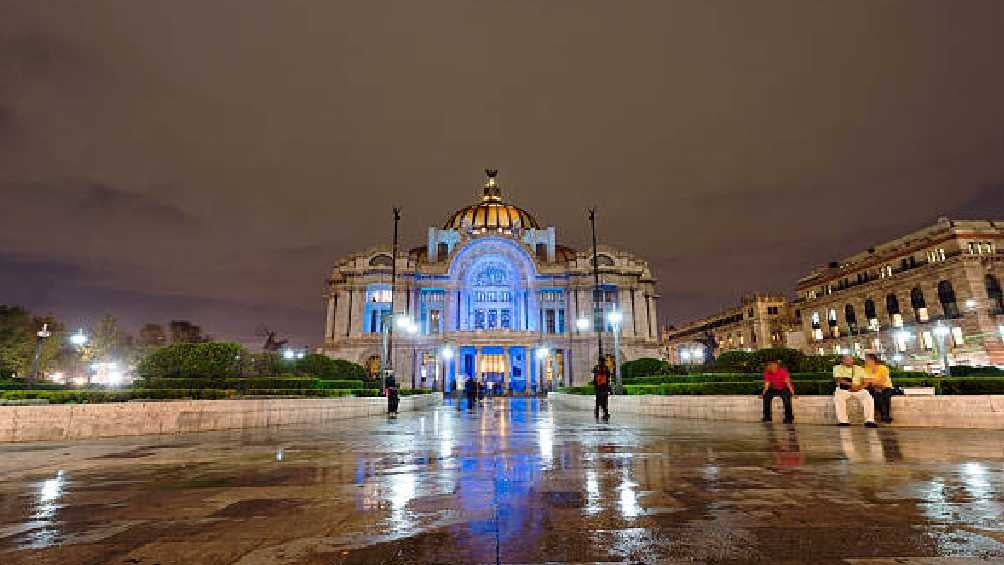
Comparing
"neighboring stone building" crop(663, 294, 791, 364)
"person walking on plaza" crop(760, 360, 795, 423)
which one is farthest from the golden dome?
"person walking on plaza" crop(760, 360, 795, 423)

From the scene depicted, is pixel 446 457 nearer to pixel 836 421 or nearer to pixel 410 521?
pixel 410 521

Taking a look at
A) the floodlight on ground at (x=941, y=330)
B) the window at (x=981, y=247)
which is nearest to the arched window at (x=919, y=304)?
the floodlight on ground at (x=941, y=330)

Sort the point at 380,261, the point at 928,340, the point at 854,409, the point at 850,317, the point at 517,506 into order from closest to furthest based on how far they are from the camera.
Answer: the point at 517,506 → the point at 854,409 → the point at 928,340 → the point at 380,261 → the point at 850,317

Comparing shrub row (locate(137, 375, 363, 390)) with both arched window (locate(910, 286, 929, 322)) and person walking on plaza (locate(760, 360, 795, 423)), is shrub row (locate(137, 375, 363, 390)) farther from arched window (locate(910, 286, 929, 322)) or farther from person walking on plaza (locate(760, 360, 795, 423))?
arched window (locate(910, 286, 929, 322))

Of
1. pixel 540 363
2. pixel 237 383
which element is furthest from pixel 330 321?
pixel 237 383

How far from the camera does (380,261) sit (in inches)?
2694

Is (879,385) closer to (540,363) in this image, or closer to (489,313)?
(540,363)

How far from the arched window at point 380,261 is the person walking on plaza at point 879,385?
59.3 m

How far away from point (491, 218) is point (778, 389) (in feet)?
228

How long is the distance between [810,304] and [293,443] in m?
87.3

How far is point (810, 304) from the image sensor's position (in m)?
81.1

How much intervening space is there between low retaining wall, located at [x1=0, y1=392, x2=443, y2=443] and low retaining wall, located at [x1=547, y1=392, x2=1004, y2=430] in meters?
13.4

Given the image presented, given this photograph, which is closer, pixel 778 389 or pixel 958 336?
pixel 778 389

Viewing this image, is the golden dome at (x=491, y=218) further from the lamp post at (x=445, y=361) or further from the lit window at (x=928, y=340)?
the lit window at (x=928, y=340)
